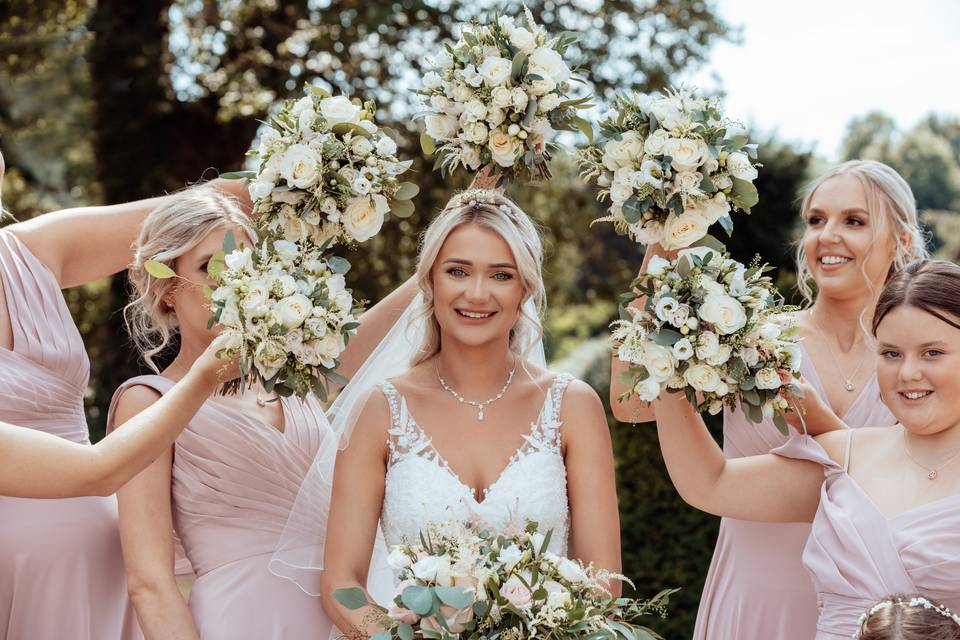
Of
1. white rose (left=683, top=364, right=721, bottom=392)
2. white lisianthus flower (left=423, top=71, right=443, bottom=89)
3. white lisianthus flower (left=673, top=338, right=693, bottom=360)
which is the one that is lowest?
white rose (left=683, top=364, right=721, bottom=392)

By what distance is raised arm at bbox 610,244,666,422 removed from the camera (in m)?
3.64

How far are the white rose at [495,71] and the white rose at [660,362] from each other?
113cm

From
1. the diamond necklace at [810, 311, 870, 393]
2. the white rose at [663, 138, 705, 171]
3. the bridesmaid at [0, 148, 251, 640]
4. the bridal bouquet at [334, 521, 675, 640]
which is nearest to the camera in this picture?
the bridal bouquet at [334, 521, 675, 640]

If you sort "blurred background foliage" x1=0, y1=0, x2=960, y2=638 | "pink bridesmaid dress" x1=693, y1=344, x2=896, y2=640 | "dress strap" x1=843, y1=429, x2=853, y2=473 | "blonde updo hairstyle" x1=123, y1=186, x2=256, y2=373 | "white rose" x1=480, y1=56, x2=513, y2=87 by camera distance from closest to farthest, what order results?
"dress strap" x1=843, y1=429, x2=853, y2=473 < "white rose" x1=480, y1=56, x2=513, y2=87 < "blonde updo hairstyle" x1=123, y1=186, x2=256, y2=373 < "pink bridesmaid dress" x1=693, y1=344, x2=896, y2=640 < "blurred background foliage" x1=0, y1=0, x2=960, y2=638

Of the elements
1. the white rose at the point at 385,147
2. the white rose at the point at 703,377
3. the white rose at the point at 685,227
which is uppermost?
the white rose at the point at 385,147

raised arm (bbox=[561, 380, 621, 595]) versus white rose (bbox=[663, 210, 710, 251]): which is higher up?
white rose (bbox=[663, 210, 710, 251])

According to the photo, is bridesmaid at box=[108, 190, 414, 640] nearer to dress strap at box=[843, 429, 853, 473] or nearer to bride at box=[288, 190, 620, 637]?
bride at box=[288, 190, 620, 637]

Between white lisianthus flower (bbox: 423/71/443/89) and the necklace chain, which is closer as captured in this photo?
the necklace chain

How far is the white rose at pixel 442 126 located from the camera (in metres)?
3.84

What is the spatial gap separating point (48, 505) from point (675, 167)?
263 cm

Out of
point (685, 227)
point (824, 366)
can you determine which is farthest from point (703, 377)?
point (824, 366)

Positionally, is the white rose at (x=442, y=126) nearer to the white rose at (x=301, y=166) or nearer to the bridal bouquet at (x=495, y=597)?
the white rose at (x=301, y=166)

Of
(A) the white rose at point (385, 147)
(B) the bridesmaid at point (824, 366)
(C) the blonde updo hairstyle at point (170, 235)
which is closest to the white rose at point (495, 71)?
(A) the white rose at point (385, 147)

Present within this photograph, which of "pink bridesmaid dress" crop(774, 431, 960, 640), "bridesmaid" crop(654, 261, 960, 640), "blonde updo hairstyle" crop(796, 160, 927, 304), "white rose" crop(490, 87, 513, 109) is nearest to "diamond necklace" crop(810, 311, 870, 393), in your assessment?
"blonde updo hairstyle" crop(796, 160, 927, 304)
